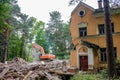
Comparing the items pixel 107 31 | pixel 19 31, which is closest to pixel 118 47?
pixel 107 31

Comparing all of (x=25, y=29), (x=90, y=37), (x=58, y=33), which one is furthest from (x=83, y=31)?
(x=58, y=33)

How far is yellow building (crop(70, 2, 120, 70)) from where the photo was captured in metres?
25.6

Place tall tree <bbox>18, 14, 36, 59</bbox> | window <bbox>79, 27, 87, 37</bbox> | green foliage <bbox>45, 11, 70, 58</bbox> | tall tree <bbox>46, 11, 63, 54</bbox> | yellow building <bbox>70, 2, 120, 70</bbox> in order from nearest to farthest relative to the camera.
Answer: yellow building <bbox>70, 2, 120, 70</bbox> → window <bbox>79, 27, 87, 37</bbox> → tall tree <bbox>18, 14, 36, 59</bbox> → green foliage <bbox>45, 11, 70, 58</bbox> → tall tree <bbox>46, 11, 63, 54</bbox>

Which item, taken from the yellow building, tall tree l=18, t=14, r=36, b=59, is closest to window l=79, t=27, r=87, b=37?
the yellow building

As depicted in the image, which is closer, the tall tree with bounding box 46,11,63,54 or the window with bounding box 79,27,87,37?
the window with bounding box 79,27,87,37

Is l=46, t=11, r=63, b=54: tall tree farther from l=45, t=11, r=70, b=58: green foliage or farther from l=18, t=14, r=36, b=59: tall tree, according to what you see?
l=18, t=14, r=36, b=59: tall tree

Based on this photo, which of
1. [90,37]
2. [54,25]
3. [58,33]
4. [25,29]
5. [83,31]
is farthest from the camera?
[54,25]

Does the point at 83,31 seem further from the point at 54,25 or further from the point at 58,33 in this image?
the point at 54,25

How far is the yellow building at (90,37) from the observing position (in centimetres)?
2559

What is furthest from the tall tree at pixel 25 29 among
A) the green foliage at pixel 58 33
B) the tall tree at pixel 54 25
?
the tall tree at pixel 54 25

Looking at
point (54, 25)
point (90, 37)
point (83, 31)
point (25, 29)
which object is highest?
point (54, 25)

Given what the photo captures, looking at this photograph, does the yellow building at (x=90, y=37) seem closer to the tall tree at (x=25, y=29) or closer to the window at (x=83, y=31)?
the window at (x=83, y=31)

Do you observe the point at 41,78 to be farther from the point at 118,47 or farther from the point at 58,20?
the point at 58,20

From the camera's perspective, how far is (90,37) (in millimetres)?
27406
